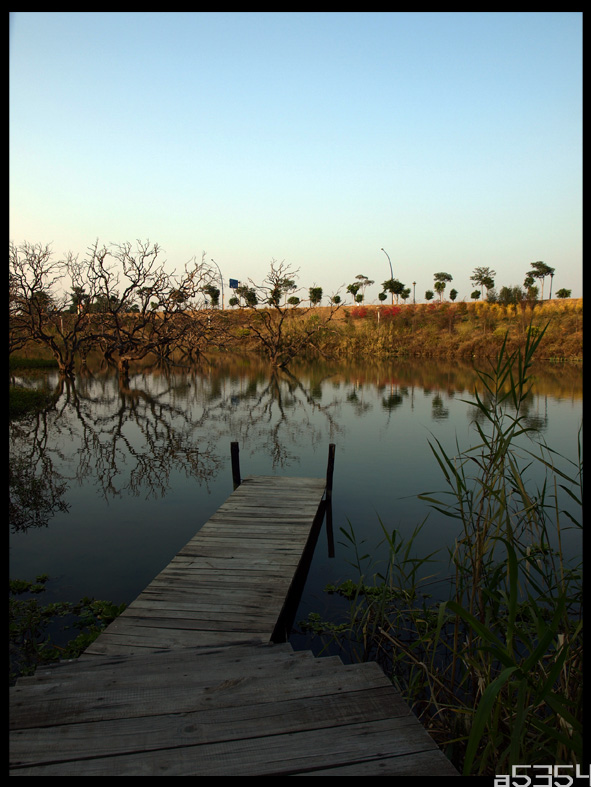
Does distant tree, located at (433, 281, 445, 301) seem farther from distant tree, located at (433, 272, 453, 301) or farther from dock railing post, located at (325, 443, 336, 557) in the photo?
dock railing post, located at (325, 443, 336, 557)

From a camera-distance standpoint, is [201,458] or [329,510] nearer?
[329,510]

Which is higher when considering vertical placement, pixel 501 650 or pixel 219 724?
pixel 501 650

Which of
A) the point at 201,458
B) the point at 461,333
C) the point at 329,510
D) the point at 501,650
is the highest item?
the point at 461,333

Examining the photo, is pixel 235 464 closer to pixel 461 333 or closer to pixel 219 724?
pixel 219 724

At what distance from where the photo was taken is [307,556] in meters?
6.45

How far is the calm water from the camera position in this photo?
21.0ft

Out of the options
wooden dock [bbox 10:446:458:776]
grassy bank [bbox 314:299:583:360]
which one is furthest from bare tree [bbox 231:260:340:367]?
wooden dock [bbox 10:446:458:776]

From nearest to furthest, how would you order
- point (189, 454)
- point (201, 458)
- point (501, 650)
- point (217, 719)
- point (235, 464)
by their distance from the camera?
1. point (501, 650)
2. point (217, 719)
3. point (235, 464)
4. point (201, 458)
5. point (189, 454)

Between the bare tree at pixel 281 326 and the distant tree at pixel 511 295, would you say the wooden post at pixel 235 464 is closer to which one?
the bare tree at pixel 281 326

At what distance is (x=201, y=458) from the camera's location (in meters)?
11.2

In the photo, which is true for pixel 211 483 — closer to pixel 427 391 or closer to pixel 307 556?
pixel 307 556

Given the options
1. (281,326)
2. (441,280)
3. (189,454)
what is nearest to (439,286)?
(441,280)

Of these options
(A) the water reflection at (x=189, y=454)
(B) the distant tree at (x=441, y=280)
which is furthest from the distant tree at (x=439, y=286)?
(A) the water reflection at (x=189, y=454)

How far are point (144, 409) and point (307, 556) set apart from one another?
12.2m
